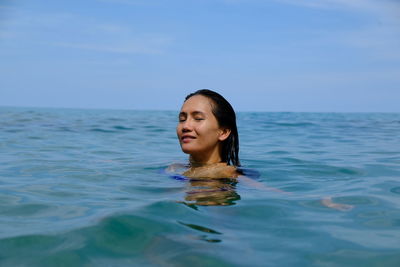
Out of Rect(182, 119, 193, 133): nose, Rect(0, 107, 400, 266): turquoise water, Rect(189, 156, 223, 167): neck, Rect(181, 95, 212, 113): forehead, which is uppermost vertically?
Rect(181, 95, 212, 113): forehead

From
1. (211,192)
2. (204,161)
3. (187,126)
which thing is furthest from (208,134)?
(211,192)

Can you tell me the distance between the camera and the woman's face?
4902 millimetres

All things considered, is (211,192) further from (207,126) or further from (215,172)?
(207,126)

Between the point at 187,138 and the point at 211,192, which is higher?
the point at 187,138

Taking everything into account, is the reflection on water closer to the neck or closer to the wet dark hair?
the neck

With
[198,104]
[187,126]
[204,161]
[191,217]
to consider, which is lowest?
[191,217]

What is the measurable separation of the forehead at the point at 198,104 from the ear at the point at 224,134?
0.33 meters

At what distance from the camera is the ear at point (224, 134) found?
5.17 m

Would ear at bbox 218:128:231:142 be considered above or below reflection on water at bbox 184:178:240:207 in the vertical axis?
above

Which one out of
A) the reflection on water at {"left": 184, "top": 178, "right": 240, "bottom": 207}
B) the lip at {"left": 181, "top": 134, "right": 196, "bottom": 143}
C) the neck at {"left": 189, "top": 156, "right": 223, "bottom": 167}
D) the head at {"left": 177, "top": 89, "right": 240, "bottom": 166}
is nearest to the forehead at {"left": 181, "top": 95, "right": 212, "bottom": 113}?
the head at {"left": 177, "top": 89, "right": 240, "bottom": 166}

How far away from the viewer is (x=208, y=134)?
4.98 m

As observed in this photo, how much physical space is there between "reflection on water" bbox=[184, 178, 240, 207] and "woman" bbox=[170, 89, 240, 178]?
266 mm

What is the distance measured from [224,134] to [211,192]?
1.21 meters

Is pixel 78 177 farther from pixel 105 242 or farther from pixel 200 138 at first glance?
pixel 105 242
